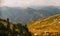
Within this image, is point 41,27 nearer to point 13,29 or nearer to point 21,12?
point 21,12

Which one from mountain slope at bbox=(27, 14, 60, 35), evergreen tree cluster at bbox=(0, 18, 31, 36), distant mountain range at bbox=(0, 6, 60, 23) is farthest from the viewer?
mountain slope at bbox=(27, 14, 60, 35)

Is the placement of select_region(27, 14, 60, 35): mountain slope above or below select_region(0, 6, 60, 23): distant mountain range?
below

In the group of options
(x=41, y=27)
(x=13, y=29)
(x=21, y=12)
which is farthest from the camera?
(x=41, y=27)

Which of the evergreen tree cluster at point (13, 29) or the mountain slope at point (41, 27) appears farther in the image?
the mountain slope at point (41, 27)

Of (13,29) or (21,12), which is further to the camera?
(21,12)

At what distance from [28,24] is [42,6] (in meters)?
1.69

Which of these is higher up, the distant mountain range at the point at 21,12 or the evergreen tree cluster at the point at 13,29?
the distant mountain range at the point at 21,12

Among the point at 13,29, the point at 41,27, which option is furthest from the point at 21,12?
the point at 41,27

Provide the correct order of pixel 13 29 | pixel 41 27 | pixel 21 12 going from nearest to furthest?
1. pixel 13 29
2. pixel 21 12
3. pixel 41 27

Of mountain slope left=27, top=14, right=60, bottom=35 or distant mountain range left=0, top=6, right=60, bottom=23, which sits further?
mountain slope left=27, top=14, right=60, bottom=35

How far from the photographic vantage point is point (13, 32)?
10.9m

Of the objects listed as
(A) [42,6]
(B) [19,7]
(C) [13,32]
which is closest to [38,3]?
(A) [42,6]

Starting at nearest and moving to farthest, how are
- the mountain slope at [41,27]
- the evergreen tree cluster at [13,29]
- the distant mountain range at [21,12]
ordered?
1. the evergreen tree cluster at [13,29]
2. the distant mountain range at [21,12]
3. the mountain slope at [41,27]

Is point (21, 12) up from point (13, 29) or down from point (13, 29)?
up
